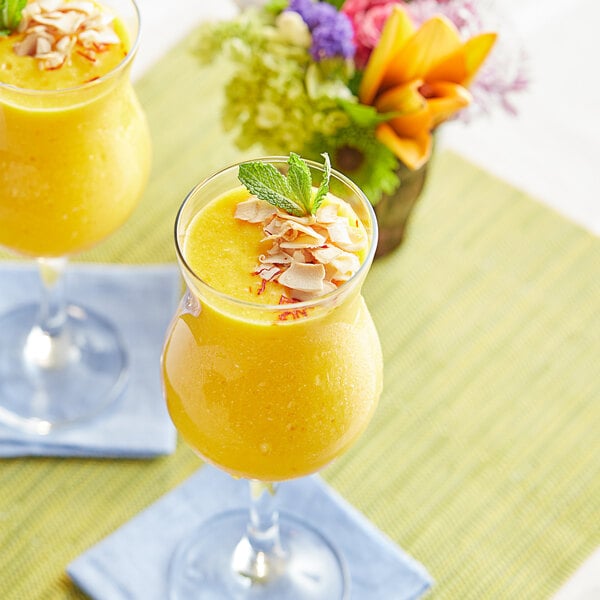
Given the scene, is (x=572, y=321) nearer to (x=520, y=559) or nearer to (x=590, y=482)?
(x=590, y=482)

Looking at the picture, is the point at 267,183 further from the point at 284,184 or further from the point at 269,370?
the point at 269,370

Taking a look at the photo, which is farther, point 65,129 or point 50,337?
point 50,337

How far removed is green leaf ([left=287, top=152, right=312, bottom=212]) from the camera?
1.13 m

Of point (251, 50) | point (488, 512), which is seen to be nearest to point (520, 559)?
point (488, 512)

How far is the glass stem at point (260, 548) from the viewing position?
1.45 meters

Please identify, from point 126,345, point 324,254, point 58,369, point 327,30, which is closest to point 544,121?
point 327,30

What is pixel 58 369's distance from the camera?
1.74 m

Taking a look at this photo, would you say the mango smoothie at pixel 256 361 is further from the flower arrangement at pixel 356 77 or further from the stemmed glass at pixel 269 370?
the flower arrangement at pixel 356 77

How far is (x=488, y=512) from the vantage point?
1528 mm

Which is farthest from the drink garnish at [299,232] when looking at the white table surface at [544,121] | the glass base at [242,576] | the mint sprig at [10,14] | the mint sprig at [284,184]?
the white table surface at [544,121]

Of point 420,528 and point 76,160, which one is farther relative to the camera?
point 420,528

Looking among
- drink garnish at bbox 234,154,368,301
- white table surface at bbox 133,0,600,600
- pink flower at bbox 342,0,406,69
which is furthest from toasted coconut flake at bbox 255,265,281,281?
white table surface at bbox 133,0,600,600

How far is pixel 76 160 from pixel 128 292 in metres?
0.42

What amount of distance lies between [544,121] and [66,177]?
4.11 feet
